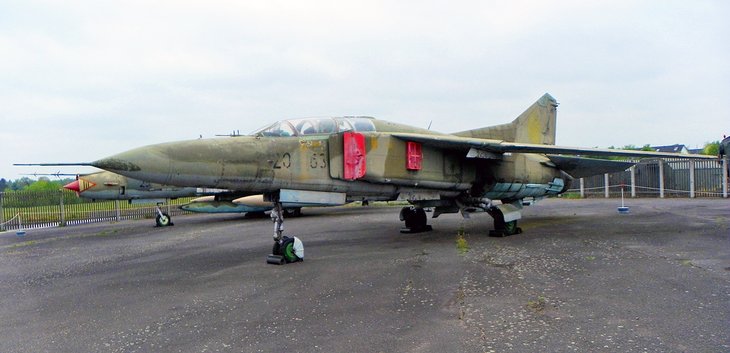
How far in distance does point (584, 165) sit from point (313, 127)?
331 inches

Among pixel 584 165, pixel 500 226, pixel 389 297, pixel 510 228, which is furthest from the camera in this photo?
pixel 584 165

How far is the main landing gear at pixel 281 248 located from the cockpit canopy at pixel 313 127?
1.20 m

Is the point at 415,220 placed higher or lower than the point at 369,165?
lower

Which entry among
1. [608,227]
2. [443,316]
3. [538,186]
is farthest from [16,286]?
[608,227]

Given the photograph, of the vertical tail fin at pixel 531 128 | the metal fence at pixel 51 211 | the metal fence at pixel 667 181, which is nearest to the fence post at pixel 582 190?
the metal fence at pixel 667 181

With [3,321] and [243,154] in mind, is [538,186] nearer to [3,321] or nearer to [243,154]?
[243,154]

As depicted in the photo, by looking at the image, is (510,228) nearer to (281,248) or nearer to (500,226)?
(500,226)

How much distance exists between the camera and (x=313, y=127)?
848 centimetres

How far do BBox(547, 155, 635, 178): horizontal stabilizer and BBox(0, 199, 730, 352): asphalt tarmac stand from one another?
3.01 m

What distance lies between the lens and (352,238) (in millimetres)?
11484

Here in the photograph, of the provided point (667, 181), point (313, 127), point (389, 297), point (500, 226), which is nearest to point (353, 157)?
point (313, 127)

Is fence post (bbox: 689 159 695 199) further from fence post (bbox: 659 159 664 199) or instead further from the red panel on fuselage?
the red panel on fuselage

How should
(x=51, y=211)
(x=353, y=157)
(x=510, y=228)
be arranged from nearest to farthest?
(x=353, y=157) → (x=510, y=228) → (x=51, y=211)

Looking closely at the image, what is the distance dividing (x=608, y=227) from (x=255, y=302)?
9703mm
